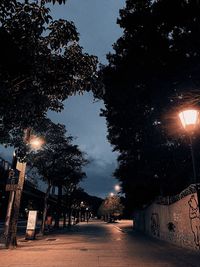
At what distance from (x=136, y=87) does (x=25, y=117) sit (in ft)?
36.6

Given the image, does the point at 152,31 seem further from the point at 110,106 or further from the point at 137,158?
the point at 137,158

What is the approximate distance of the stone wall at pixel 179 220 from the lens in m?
15.5

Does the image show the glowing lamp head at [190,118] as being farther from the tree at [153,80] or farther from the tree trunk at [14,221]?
the tree trunk at [14,221]

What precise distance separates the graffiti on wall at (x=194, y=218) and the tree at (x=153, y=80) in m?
5.70

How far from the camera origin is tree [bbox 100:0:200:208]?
17000 mm

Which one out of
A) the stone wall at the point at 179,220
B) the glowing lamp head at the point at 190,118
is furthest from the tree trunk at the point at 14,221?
the glowing lamp head at the point at 190,118

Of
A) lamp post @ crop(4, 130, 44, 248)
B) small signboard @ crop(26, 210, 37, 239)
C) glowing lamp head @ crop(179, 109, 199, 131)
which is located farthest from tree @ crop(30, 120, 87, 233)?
glowing lamp head @ crop(179, 109, 199, 131)

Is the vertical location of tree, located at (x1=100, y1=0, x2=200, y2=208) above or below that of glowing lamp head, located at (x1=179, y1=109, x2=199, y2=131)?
Result: above

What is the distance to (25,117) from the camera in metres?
10.1

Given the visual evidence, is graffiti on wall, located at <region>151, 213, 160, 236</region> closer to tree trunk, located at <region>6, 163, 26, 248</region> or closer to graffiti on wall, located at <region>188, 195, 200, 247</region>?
graffiti on wall, located at <region>188, 195, 200, 247</region>

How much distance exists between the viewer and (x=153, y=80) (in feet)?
59.3

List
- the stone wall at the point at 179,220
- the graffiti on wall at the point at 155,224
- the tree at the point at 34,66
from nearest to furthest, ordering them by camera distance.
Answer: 1. the tree at the point at 34,66
2. the stone wall at the point at 179,220
3. the graffiti on wall at the point at 155,224

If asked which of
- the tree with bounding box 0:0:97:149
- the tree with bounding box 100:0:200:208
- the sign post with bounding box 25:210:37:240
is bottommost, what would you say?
the sign post with bounding box 25:210:37:240

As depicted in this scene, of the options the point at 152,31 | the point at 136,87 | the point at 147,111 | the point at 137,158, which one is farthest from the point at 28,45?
the point at 137,158
